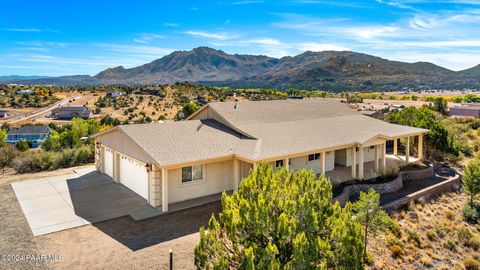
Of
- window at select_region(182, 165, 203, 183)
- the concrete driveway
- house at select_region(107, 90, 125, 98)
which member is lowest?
the concrete driveway

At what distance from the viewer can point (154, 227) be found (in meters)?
14.1

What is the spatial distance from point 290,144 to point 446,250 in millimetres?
8598

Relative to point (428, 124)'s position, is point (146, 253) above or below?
below

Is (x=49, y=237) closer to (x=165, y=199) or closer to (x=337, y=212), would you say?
(x=165, y=199)

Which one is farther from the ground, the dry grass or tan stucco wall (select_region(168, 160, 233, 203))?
tan stucco wall (select_region(168, 160, 233, 203))

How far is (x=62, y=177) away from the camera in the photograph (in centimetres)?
2119

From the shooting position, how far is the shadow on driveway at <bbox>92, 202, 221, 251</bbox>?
13.0m

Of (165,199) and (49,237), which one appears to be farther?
(165,199)

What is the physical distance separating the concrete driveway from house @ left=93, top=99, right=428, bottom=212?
712mm

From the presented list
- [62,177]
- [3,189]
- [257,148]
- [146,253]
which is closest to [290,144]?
[257,148]

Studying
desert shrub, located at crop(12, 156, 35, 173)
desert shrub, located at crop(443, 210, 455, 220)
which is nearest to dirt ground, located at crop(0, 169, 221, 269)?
desert shrub, located at crop(12, 156, 35, 173)

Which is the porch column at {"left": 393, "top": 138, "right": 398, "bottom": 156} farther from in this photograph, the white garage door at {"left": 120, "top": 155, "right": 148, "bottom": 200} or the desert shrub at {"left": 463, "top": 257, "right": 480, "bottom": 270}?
the white garage door at {"left": 120, "top": 155, "right": 148, "bottom": 200}

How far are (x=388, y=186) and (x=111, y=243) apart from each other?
14949 millimetres

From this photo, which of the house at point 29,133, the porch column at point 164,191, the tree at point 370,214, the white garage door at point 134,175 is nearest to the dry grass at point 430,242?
the tree at point 370,214
